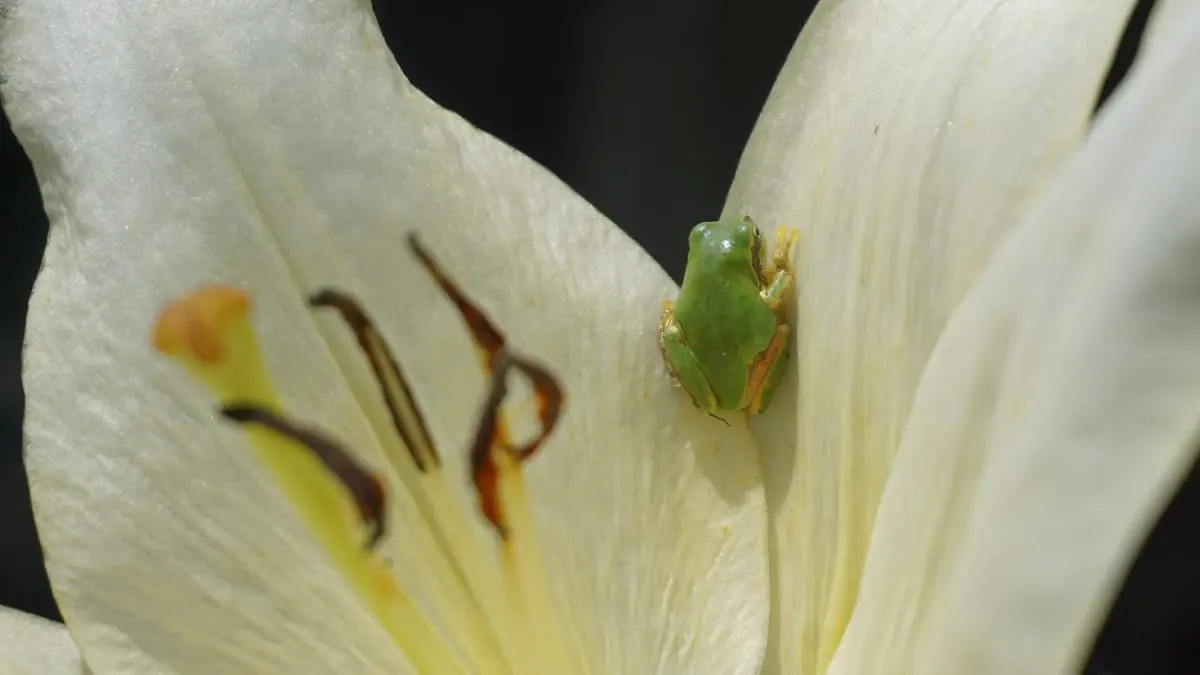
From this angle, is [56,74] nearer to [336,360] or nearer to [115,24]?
[115,24]

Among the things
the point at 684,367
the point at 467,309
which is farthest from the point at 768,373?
the point at 467,309

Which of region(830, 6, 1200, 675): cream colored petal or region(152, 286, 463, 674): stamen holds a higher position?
region(830, 6, 1200, 675): cream colored petal

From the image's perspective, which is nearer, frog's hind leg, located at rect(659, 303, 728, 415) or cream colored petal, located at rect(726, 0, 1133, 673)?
cream colored petal, located at rect(726, 0, 1133, 673)

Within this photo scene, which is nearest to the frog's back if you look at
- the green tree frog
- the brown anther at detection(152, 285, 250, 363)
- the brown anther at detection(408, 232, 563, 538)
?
the green tree frog

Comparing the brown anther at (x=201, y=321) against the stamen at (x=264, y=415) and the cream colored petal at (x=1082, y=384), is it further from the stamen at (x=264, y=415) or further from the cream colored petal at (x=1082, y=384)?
the cream colored petal at (x=1082, y=384)

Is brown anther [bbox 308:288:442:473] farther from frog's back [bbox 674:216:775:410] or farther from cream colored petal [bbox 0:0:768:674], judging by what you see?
frog's back [bbox 674:216:775:410]

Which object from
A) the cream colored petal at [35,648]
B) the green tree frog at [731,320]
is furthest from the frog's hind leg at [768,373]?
the cream colored petal at [35,648]

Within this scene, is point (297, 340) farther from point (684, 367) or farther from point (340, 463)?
point (684, 367)
